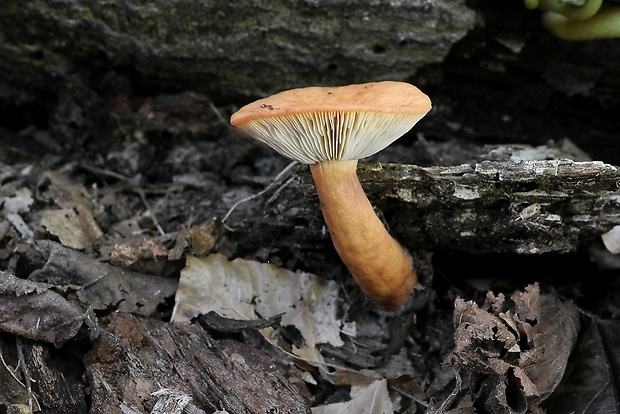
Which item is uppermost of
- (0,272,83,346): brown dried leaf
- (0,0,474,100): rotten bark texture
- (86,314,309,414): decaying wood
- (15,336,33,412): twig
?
(0,0,474,100): rotten bark texture

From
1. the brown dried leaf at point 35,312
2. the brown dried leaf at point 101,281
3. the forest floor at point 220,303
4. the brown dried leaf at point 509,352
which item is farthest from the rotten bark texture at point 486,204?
the brown dried leaf at point 35,312

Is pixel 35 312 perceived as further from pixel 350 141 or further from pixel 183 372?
pixel 350 141

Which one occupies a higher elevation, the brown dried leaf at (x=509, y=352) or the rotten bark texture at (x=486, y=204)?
the rotten bark texture at (x=486, y=204)

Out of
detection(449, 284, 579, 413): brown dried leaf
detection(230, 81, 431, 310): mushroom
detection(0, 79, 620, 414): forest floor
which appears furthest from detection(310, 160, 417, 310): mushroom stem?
detection(449, 284, 579, 413): brown dried leaf

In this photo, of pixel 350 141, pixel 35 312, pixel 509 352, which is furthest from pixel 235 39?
pixel 509 352

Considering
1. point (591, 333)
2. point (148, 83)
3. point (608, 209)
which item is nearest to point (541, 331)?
point (591, 333)

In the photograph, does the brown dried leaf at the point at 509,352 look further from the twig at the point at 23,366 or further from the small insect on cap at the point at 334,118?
the twig at the point at 23,366

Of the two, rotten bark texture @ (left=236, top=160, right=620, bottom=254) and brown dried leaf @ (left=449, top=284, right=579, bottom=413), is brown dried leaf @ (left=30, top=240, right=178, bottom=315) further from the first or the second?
brown dried leaf @ (left=449, top=284, right=579, bottom=413)
